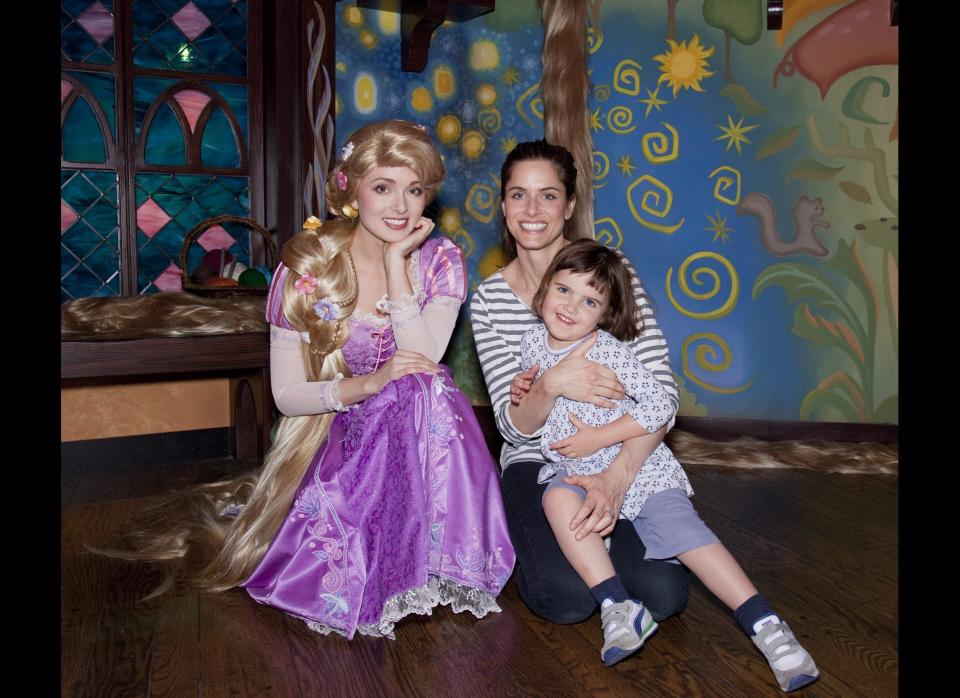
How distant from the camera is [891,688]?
178 centimetres

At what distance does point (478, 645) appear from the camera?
6.49 feet

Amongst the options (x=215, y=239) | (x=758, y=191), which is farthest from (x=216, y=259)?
(x=758, y=191)

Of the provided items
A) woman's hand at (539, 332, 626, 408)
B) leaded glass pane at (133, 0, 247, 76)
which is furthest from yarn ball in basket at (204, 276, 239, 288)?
woman's hand at (539, 332, 626, 408)

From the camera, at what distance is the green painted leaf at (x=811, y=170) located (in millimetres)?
3873

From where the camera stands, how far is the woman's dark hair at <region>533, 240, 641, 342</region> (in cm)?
208

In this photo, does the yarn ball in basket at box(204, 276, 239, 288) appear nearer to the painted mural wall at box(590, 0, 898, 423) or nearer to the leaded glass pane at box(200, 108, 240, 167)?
the leaded glass pane at box(200, 108, 240, 167)

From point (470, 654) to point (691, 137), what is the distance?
8.96 feet

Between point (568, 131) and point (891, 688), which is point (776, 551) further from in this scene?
point (568, 131)

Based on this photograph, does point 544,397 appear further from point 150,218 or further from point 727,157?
point 150,218

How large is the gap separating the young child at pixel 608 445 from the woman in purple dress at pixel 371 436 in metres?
0.21

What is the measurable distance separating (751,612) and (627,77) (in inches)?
106

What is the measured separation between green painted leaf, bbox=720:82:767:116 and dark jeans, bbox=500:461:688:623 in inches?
93.1
